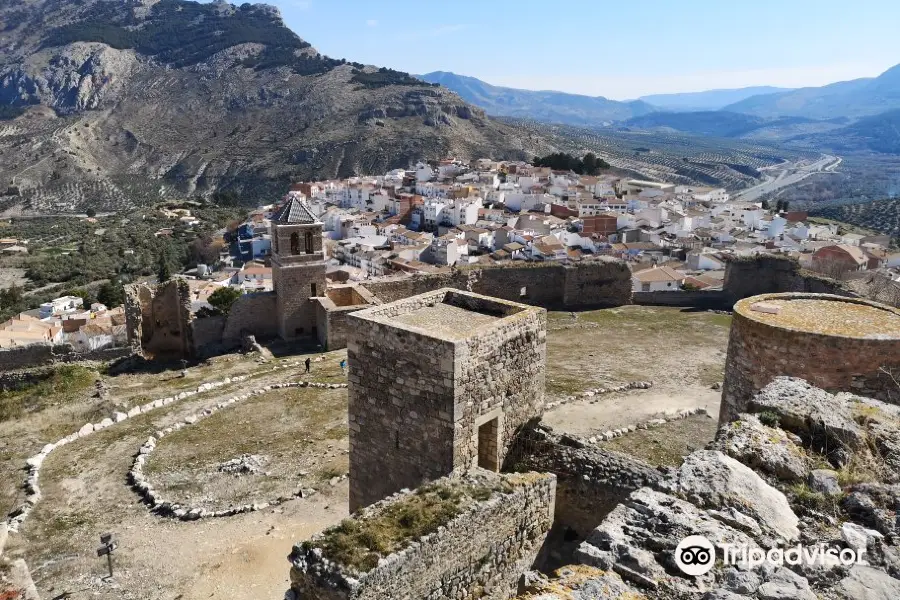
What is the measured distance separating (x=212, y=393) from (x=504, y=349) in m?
12.4

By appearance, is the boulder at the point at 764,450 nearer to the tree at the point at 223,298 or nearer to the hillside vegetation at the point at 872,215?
the tree at the point at 223,298

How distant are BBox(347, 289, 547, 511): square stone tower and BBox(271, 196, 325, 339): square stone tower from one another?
15.4 m

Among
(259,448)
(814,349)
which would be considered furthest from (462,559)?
(259,448)

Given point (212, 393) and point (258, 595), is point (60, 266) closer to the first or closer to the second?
point (212, 393)

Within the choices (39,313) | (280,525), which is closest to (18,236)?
(39,313)

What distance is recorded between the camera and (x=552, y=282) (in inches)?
1033

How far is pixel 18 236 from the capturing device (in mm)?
71062

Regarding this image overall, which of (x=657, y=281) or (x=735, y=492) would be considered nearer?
(x=735, y=492)

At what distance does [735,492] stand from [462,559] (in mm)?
2609

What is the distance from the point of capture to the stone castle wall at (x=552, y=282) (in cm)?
2553

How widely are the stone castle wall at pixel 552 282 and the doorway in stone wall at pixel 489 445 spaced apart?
17.5 metres

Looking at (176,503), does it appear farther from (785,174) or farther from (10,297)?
(785,174)

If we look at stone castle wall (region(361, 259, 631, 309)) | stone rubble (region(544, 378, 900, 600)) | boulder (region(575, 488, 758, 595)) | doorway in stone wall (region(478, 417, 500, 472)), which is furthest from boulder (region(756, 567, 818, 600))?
stone castle wall (region(361, 259, 631, 309))

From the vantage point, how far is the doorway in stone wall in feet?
25.4
